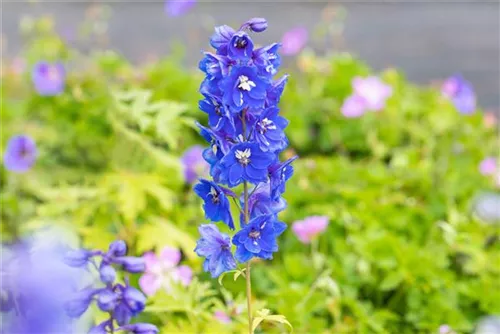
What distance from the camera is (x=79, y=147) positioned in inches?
133

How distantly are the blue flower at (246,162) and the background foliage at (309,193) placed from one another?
1.84 feet

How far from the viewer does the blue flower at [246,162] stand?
4.74ft

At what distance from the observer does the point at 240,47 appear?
144 centimetres

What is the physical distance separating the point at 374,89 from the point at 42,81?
1504mm

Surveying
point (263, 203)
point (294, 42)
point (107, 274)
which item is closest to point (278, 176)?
point (263, 203)

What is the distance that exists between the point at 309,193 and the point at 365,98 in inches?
31.3

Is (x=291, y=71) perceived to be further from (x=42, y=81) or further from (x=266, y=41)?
(x=266, y=41)

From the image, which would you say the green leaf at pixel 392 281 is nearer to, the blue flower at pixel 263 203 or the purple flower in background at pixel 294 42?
the blue flower at pixel 263 203

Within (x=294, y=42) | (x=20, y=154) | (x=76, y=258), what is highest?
(x=294, y=42)

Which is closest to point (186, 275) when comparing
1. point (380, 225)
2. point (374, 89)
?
point (380, 225)

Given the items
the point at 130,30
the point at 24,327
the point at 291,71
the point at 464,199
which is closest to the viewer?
the point at 24,327

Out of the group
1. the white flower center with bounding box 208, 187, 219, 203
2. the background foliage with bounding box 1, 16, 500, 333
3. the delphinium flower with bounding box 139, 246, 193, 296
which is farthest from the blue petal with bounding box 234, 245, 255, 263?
the delphinium flower with bounding box 139, 246, 193, 296

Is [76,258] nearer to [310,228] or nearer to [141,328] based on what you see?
[141,328]

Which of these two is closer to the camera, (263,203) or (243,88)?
(243,88)
